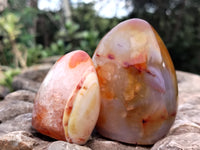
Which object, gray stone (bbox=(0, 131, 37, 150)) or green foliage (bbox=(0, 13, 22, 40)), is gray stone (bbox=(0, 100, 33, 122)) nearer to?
gray stone (bbox=(0, 131, 37, 150))

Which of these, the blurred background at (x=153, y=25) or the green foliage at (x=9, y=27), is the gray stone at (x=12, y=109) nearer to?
the blurred background at (x=153, y=25)

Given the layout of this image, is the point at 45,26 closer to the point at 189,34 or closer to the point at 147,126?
the point at 189,34

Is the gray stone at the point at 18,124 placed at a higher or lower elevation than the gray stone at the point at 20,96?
higher

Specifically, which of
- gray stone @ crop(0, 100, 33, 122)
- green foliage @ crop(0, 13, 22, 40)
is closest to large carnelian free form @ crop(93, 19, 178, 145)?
gray stone @ crop(0, 100, 33, 122)

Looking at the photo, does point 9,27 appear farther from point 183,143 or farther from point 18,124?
point 183,143

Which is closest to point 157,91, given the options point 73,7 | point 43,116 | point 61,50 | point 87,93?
point 87,93

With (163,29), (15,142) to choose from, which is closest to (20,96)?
(15,142)

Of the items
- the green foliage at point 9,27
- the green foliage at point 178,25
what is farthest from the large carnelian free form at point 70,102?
the green foliage at point 178,25
